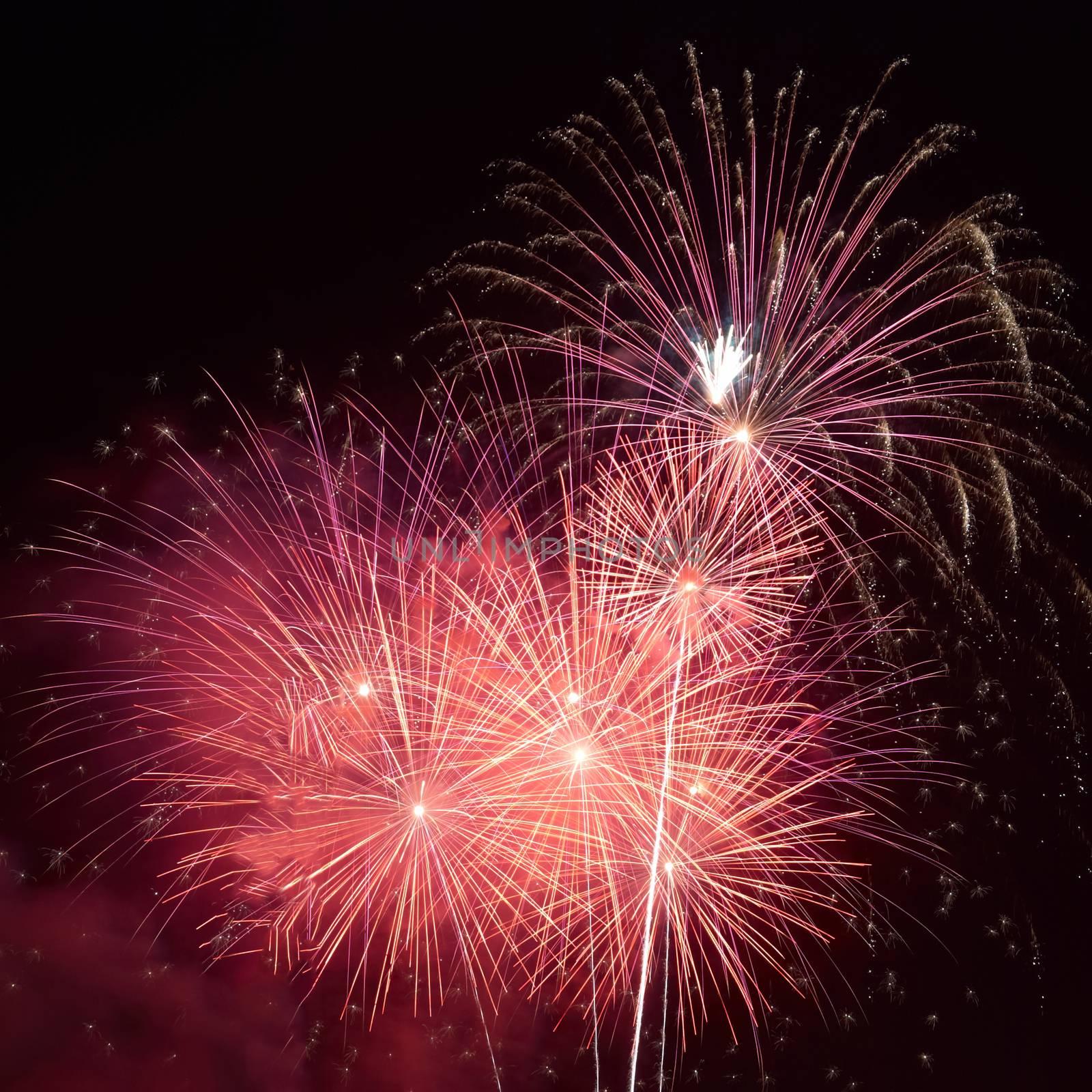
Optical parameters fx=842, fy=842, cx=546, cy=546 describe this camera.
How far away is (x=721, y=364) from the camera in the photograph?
23.1ft

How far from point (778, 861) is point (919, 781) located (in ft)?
6.41

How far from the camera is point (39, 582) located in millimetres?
8109

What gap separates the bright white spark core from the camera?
6.97m

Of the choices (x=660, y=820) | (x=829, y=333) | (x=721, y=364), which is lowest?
(x=660, y=820)

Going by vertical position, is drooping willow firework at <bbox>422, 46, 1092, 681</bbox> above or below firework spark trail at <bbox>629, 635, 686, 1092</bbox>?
above

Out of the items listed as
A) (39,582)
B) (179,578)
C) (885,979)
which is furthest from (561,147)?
(885,979)

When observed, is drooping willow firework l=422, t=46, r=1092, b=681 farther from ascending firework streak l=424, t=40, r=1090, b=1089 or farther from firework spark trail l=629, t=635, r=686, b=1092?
firework spark trail l=629, t=635, r=686, b=1092

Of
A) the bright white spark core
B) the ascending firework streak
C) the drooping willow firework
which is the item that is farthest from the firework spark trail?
the bright white spark core

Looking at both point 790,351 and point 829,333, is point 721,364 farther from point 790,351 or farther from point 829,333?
point 829,333

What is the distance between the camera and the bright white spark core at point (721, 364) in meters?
6.97

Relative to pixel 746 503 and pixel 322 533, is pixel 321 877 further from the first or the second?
pixel 746 503

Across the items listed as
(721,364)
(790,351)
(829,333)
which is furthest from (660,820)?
(829,333)

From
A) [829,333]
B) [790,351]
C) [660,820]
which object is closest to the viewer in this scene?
[790,351]

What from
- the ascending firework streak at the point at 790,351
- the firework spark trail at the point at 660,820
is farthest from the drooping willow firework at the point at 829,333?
the firework spark trail at the point at 660,820
